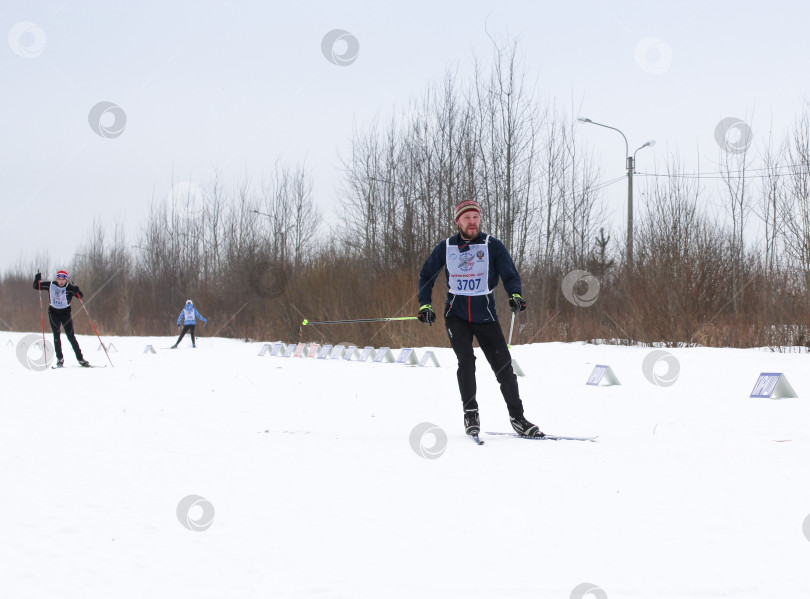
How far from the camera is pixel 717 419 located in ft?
22.1

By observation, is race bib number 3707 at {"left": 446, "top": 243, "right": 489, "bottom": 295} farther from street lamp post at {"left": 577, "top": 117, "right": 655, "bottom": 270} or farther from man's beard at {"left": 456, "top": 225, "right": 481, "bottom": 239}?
street lamp post at {"left": 577, "top": 117, "right": 655, "bottom": 270}

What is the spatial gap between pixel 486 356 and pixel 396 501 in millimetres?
2323

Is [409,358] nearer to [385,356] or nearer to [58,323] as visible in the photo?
[385,356]

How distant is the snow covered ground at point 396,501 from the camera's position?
2.81m

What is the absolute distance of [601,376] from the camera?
393 inches

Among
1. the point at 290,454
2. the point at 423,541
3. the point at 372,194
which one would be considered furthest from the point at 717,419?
the point at 372,194

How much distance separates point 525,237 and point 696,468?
17.5 meters

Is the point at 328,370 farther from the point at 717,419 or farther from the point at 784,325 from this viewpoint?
the point at 784,325

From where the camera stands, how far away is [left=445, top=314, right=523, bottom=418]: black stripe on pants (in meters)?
6.05

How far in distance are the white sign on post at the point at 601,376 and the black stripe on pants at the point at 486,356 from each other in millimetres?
3909

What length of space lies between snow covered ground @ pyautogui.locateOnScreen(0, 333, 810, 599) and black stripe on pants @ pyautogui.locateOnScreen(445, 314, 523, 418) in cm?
41

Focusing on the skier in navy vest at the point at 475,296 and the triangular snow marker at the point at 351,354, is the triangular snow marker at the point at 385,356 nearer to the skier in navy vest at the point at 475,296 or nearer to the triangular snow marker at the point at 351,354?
the triangular snow marker at the point at 351,354

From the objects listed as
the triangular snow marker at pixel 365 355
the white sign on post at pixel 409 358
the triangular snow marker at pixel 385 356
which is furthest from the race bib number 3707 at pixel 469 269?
the triangular snow marker at pixel 365 355

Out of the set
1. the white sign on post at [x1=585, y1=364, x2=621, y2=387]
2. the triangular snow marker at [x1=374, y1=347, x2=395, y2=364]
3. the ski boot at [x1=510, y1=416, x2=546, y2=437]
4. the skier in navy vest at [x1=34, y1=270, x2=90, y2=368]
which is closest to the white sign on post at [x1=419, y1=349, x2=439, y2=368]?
the triangular snow marker at [x1=374, y1=347, x2=395, y2=364]
